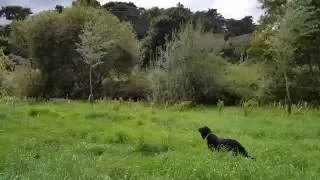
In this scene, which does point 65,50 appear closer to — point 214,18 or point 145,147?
point 145,147

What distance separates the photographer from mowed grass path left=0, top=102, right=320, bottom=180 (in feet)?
33.1

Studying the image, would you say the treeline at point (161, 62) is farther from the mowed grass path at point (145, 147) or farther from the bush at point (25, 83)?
the mowed grass path at point (145, 147)

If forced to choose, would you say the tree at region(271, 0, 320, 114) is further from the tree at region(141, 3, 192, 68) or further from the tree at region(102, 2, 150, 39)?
the tree at region(102, 2, 150, 39)

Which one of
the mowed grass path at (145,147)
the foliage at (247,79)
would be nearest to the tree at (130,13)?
the foliage at (247,79)

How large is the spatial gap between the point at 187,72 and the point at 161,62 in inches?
99.5

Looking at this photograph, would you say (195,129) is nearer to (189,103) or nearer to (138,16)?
(189,103)

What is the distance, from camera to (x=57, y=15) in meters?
45.9

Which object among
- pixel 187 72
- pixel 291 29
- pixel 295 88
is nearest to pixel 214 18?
pixel 187 72

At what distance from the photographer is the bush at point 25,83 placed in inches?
1747

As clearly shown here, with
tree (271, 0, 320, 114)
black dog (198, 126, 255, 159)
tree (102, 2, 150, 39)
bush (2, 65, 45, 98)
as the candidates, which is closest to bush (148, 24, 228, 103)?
tree (271, 0, 320, 114)

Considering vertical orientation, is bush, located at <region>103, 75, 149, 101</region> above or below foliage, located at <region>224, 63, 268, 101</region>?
below

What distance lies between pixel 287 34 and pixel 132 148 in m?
18.1

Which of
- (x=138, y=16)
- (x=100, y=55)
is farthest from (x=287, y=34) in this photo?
(x=138, y=16)

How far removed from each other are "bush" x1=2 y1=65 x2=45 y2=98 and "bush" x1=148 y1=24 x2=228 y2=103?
10.1m
